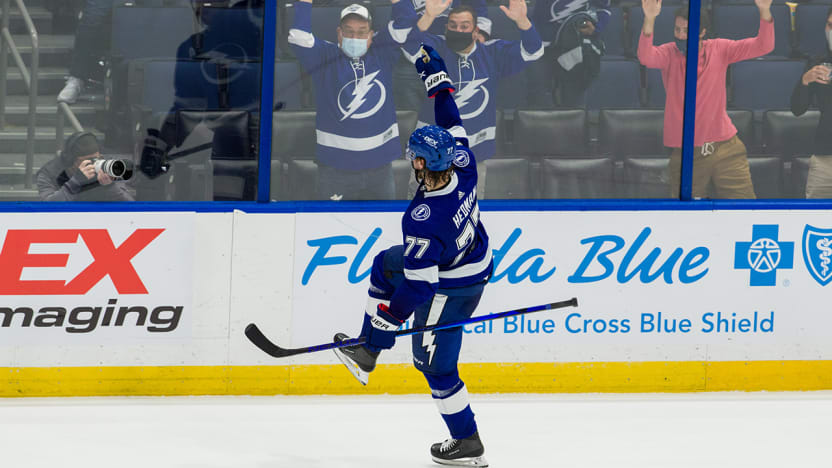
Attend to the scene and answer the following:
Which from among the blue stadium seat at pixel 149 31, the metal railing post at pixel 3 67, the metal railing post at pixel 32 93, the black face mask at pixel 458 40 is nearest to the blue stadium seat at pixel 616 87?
Result: the black face mask at pixel 458 40

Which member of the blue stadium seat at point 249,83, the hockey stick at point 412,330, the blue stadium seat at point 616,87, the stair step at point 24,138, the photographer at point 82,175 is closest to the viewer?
the hockey stick at point 412,330

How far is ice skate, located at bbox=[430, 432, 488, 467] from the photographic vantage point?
4.35 metres

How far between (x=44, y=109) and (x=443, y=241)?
2.23 meters

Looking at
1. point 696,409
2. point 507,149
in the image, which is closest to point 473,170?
point 507,149

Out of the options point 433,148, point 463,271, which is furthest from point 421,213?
point 463,271

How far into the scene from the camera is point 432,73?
4.45m

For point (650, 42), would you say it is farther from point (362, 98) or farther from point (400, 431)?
point (400, 431)

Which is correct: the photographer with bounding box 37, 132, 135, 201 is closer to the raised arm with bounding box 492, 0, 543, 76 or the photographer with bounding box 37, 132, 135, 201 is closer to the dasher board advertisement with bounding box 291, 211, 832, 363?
the dasher board advertisement with bounding box 291, 211, 832, 363

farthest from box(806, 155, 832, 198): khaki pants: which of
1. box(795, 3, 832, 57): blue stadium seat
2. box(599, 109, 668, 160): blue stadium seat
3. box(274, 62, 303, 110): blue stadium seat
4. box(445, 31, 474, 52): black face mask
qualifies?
box(274, 62, 303, 110): blue stadium seat

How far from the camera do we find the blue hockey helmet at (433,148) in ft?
12.9

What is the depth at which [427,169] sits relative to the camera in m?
4.03

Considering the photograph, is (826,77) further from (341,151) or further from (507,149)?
(341,151)

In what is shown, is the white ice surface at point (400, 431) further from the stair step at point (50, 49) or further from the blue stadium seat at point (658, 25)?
the blue stadium seat at point (658, 25)

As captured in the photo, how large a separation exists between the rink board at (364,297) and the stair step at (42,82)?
0.59 m
